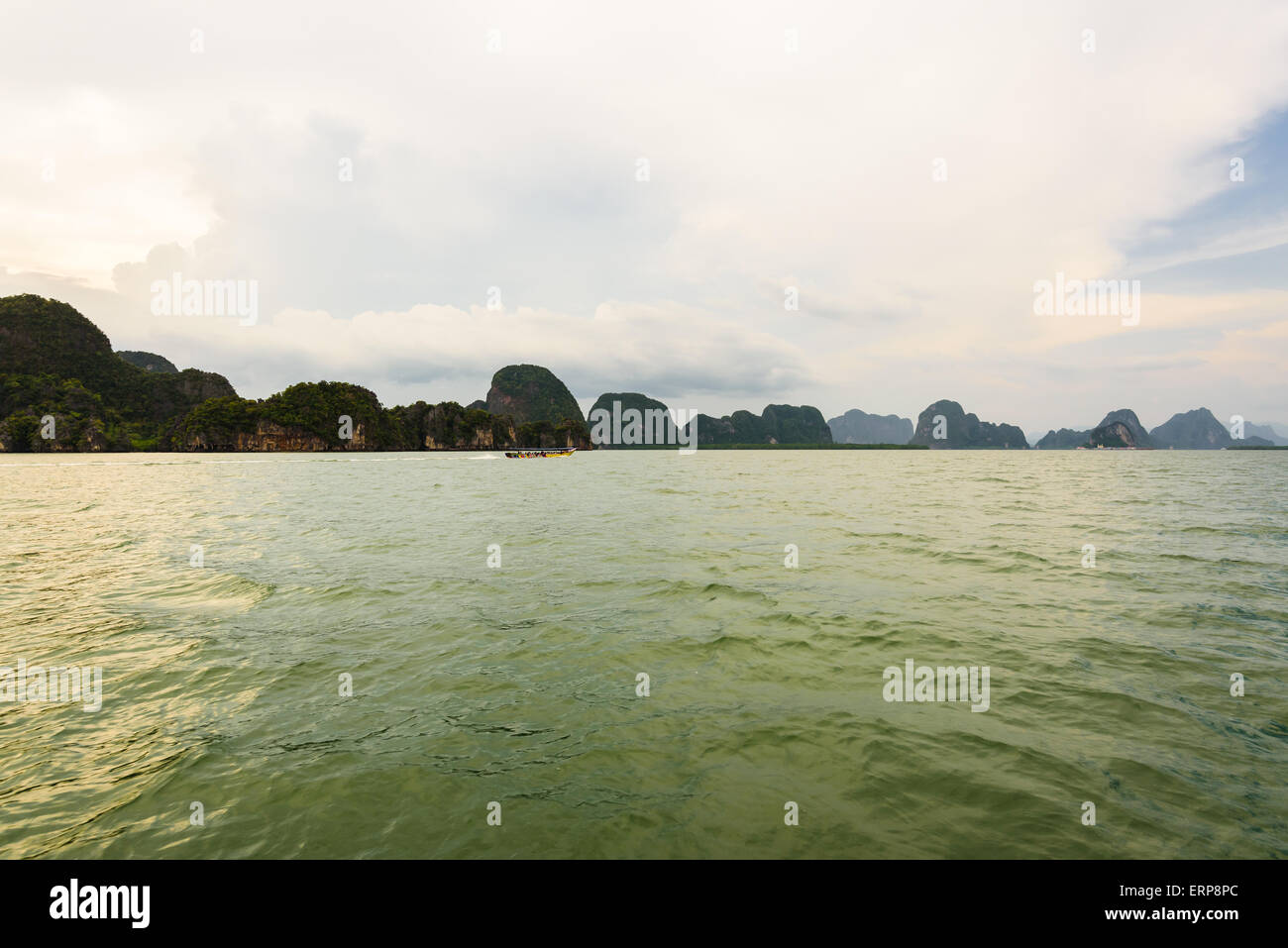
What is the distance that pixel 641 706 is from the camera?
27.7ft

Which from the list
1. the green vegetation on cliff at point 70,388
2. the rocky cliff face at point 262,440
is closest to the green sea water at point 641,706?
the rocky cliff face at point 262,440

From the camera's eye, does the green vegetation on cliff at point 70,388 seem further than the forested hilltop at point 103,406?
No

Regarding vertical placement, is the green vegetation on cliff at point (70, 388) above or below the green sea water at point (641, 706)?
above

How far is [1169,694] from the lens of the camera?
8.80 meters

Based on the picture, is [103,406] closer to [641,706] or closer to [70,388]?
[70,388]

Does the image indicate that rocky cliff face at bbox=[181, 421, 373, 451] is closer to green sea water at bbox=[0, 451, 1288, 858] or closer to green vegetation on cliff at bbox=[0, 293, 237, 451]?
green vegetation on cliff at bbox=[0, 293, 237, 451]

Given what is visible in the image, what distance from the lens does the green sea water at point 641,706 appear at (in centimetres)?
560

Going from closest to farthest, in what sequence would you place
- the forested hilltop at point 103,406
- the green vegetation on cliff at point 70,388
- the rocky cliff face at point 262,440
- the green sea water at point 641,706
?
the green sea water at point 641,706, the green vegetation on cliff at point 70,388, the forested hilltop at point 103,406, the rocky cliff face at point 262,440

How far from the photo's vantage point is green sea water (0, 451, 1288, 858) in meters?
5.60

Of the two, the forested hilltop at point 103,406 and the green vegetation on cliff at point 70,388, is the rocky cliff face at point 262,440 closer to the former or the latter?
the forested hilltop at point 103,406

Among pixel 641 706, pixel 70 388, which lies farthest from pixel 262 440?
pixel 641 706

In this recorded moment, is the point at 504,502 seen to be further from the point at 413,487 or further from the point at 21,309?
the point at 21,309
